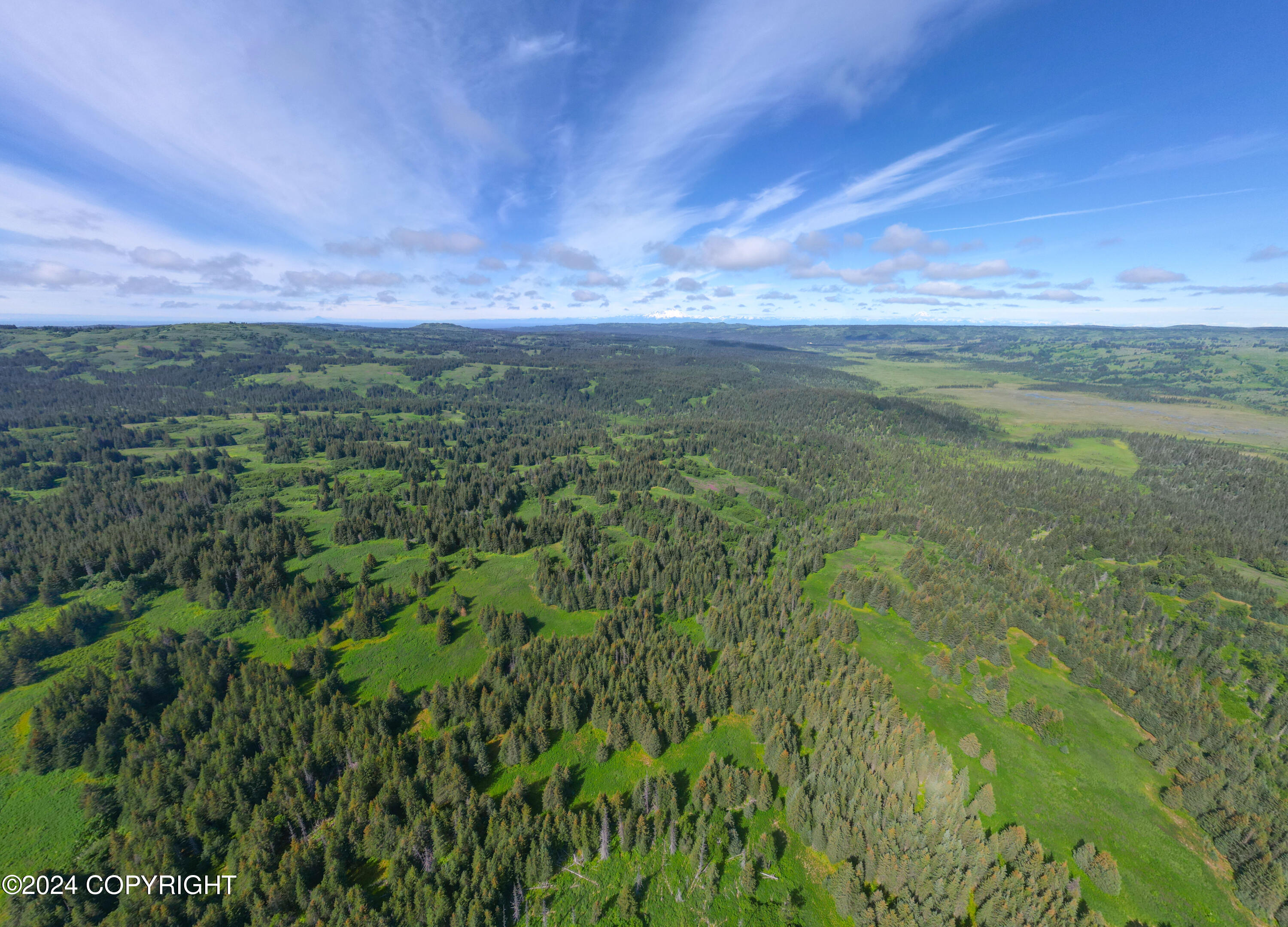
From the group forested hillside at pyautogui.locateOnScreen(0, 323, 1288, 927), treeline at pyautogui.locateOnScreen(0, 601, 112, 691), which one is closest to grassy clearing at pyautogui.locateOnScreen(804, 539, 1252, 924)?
forested hillside at pyautogui.locateOnScreen(0, 323, 1288, 927)

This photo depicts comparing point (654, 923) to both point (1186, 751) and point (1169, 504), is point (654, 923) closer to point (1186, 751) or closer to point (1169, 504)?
point (1186, 751)

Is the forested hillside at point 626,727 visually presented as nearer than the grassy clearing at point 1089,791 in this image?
Yes

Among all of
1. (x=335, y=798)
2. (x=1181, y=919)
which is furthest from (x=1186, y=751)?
(x=335, y=798)

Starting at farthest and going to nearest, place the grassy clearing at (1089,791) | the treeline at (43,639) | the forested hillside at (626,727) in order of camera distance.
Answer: the treeline at (43,639), the grassy clearing at (1089,791), the forested hillside at (626,727)

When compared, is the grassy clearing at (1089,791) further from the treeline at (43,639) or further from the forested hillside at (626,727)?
the treeline at (43,639)

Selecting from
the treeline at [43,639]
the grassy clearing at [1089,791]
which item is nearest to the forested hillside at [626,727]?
the grassy clearing at [1089,791]

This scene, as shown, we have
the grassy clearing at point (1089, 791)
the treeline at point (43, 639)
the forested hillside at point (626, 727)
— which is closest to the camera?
the forested hillside at point (626, 727)

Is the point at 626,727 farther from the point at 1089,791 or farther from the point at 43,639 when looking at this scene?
the point at 43,639

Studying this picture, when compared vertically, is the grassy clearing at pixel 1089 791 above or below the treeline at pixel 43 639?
below

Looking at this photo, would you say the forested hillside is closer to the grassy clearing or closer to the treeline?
the grassy clearing
